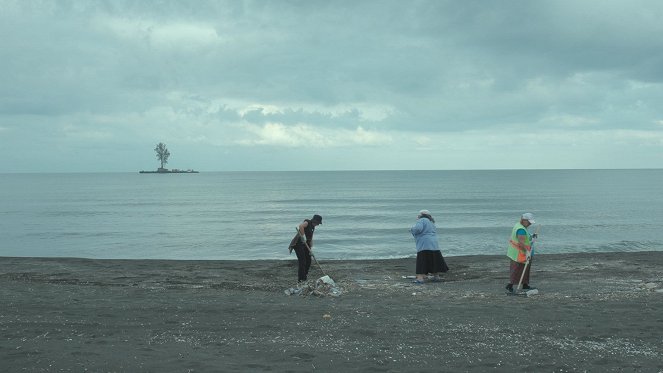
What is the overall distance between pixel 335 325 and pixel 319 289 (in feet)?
10.3

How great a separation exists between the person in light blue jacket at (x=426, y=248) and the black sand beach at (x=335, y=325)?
51cm

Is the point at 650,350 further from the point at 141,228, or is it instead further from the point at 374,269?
the point at 141,228

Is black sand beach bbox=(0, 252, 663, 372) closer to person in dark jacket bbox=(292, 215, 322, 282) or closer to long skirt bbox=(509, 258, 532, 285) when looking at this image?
long skirt bbox=(509, 258, 532, 285)

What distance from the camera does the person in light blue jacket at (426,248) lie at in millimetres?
13891

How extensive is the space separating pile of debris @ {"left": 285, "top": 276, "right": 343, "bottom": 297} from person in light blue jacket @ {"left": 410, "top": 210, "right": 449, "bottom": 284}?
251cm

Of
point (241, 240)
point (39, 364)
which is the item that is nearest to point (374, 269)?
point (39, 364)

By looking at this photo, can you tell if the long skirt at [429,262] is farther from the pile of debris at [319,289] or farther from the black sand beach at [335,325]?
the pile of debris at [319,289]

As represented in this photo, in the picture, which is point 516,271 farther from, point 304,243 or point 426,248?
point 304,243

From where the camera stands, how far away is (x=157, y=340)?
8.19 m

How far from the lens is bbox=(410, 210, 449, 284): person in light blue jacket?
45.6ft

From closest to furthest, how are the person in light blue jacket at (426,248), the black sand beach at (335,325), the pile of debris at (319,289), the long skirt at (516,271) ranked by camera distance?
the black sand beach at (335,325) < the pile of debris at (319,289) < the long skirt at (516,271) < the person in light blue jacket at (426,248)

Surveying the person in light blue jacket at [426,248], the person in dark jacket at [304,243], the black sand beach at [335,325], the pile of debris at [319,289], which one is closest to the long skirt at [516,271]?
the black sand beach at [335,325]

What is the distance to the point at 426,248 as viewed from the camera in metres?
13.9

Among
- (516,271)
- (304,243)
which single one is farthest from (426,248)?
(304,243)
